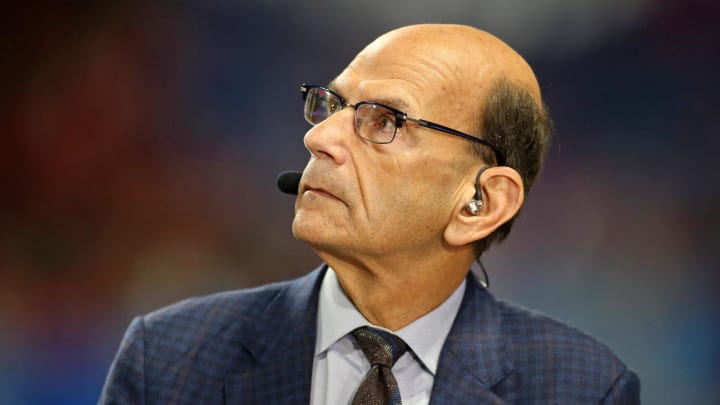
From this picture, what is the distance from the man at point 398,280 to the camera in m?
2.08

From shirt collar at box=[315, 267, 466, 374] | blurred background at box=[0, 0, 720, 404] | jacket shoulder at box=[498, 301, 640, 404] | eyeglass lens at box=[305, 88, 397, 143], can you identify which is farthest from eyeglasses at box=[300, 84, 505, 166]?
blurred background at box=[0, 0, 720, 404]

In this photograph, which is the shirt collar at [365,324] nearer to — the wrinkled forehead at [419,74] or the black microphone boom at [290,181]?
the black microphone boom at [290,181]

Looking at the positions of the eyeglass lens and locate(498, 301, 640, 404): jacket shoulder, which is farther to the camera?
locate(498, 301, 640, 404): jacket shoulder

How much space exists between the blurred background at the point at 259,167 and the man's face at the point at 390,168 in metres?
1.06

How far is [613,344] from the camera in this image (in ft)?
9.98

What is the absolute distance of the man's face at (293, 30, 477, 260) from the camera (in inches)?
81.0

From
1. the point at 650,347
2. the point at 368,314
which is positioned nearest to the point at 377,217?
the point at 368,314

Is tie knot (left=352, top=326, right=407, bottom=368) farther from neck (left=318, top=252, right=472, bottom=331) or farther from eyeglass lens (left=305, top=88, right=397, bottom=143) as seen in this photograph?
eyeglass lens (left=305, top=88, right=397, bottom=143)

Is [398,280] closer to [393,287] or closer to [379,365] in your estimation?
[393,287]

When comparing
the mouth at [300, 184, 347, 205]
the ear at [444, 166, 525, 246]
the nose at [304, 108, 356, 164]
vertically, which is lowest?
the ear at [444, 166, 525, 246]

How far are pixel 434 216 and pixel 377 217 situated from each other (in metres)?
0.16

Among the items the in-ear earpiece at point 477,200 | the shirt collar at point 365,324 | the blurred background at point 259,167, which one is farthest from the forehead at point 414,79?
the blurred background at point 259,167

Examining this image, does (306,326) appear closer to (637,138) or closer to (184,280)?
(184,280)

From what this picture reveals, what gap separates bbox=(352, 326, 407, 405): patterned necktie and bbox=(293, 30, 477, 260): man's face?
0.22m
